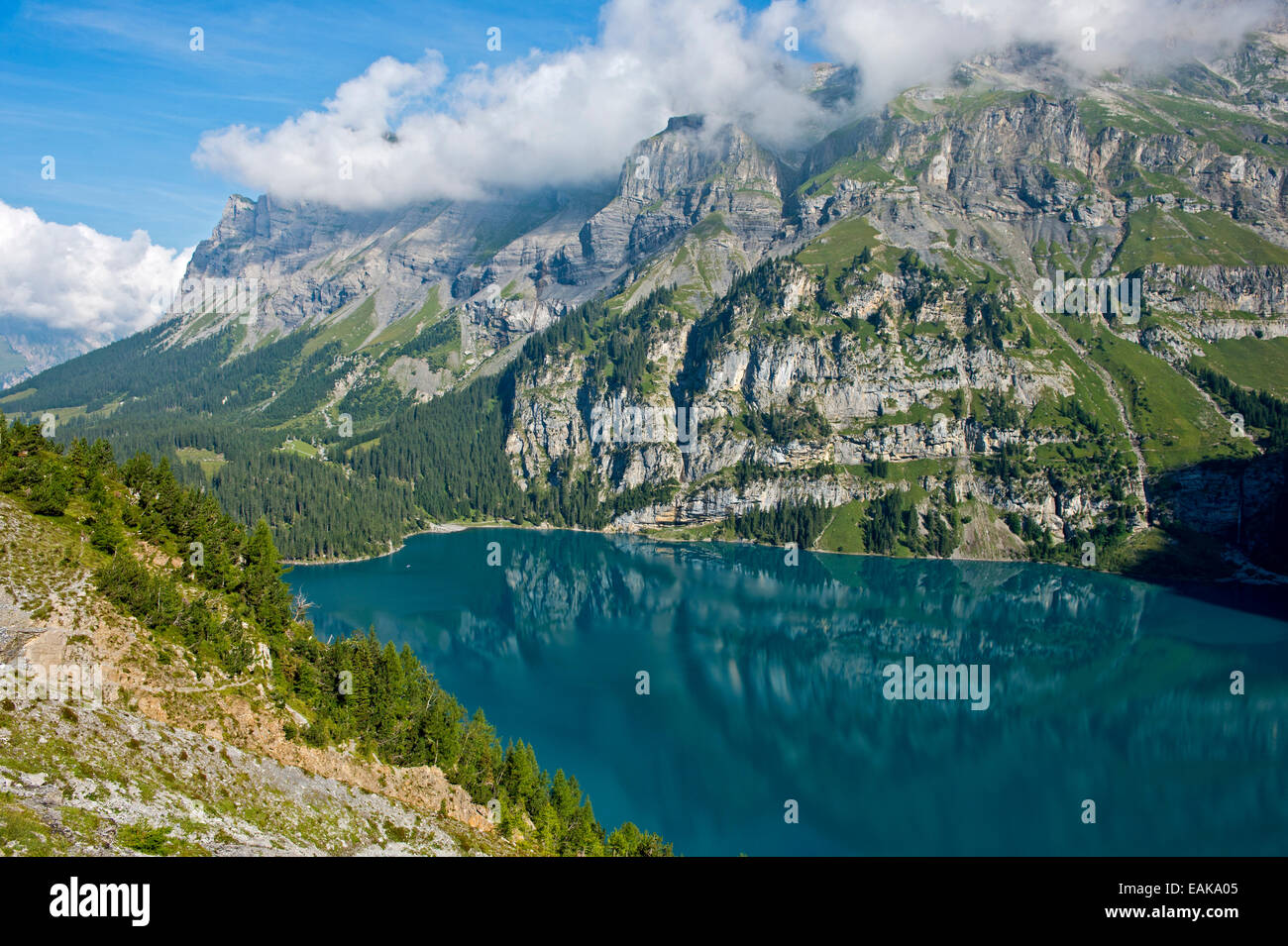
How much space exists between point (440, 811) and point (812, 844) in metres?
35.2

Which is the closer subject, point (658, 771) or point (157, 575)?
point (157, 575)

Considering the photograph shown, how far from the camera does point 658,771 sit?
244 ft

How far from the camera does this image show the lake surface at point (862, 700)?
66312 mm

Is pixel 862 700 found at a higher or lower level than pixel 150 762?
lower

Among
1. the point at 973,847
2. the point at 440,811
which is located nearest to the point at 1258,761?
the point at 973,847

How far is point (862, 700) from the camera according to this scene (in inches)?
3740

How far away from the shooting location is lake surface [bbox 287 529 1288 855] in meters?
66.3

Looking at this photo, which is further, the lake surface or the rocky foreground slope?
the lake surface

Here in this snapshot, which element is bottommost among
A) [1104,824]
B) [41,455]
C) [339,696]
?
[1104,824]

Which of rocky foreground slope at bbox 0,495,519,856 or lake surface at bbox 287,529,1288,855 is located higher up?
rocky foreground slope at bbox 0,495,519,856

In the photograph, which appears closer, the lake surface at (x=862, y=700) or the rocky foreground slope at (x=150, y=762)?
the rocky foreground slope at (x=150, y=762)

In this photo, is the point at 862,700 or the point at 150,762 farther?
the point at 862,700
